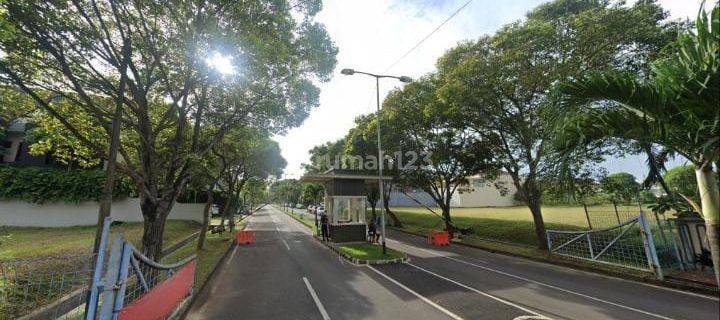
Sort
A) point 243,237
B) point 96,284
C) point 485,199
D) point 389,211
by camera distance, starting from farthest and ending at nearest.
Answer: point 485,199 → point 389,211 → point 243,237 → point 96,284

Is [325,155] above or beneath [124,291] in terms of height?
above

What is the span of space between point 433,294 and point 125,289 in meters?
7.26

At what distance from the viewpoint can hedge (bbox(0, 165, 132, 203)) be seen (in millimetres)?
21719

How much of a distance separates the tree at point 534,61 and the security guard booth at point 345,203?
8067 millimetres

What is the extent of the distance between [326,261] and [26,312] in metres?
9.48

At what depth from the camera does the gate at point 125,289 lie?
4070mm

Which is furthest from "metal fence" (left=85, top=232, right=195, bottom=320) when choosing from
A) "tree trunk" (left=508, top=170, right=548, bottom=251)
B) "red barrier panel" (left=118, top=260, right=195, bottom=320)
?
"tree trunk" (left=508, top=170, right=548, bottom=251)

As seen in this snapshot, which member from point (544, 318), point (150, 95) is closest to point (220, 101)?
point (150, 95)

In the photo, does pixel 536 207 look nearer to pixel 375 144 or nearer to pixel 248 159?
pixel 375 144

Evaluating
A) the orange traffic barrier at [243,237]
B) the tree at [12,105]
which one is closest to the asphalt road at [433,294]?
the orange traffic barrier at [243,237]

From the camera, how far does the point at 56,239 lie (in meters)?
17.5

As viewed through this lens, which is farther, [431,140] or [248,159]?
[431,140]

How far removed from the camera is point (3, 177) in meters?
21.4

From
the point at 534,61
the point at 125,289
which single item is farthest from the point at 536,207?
the point at 125,289
